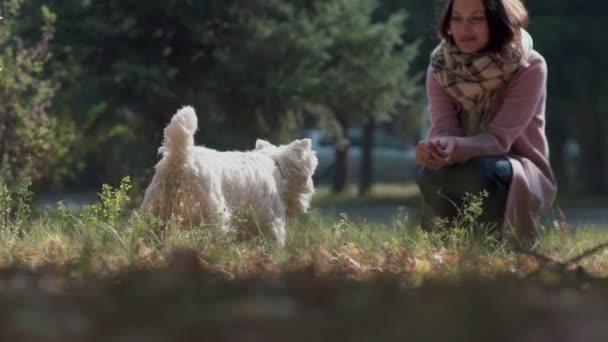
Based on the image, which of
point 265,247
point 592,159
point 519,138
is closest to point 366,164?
point 592,159

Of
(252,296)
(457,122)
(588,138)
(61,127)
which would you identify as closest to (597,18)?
(588,138)

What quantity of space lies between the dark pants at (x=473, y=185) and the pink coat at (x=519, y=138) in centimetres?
4

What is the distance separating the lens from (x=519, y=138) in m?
6.43

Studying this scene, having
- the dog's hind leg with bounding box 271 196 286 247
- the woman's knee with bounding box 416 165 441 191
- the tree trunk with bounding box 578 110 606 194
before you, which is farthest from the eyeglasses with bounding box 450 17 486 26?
the tree trunk with bounding box 578 110 606 194

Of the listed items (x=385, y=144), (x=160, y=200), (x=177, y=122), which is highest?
(x=177, y=122)

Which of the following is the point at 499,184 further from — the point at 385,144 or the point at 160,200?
the point at 385,144

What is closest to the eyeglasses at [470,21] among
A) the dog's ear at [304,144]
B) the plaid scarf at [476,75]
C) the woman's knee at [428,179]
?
the plaid scarf at [476,75]

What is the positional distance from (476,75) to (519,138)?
1.44 feet

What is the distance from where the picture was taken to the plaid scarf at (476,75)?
20.4ft

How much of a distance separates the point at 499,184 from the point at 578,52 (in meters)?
18.2

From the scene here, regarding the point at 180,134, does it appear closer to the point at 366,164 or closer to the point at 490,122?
the point at 490,122

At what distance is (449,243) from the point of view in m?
5.31

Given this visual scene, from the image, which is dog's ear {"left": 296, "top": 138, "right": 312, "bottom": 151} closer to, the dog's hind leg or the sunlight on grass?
the dog's hind leg

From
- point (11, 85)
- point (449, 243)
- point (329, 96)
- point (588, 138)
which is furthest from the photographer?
point (588, 138)
